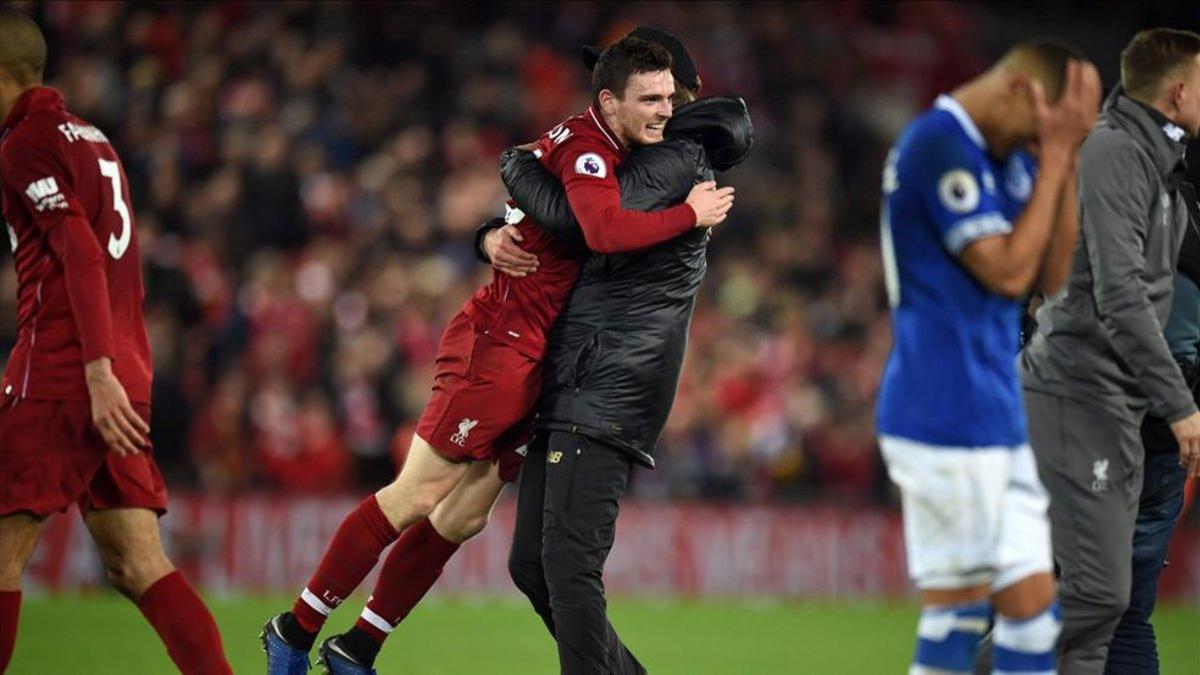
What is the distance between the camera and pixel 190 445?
14.4 m

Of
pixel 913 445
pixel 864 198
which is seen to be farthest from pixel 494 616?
pixel 864 198

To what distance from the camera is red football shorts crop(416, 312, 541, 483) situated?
6.18 m

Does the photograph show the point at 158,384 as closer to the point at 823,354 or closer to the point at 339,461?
the point at 339,461

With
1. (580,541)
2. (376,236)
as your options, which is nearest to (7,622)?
(580,541)

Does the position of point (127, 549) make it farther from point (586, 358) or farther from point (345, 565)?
point (586, 358)

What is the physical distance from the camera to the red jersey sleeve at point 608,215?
18.7 ft

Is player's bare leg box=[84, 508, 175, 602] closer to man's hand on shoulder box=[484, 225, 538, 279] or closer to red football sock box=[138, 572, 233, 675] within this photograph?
red football sock box=[138, 572, 233, 675]

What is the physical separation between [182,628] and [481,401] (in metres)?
1.35

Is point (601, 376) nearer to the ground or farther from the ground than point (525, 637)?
farther from the ground

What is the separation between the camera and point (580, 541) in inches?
228

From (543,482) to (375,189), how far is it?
1124cm

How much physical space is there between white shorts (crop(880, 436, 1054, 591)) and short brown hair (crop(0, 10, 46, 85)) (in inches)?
133

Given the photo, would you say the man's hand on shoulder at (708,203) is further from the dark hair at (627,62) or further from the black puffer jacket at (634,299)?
the dark hair at (627,62)

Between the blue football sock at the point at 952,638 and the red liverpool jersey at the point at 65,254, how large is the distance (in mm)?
2924
